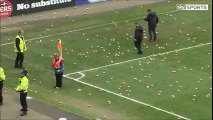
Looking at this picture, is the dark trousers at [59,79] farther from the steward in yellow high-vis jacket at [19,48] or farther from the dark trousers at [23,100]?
the steward in yellow high-vis jacket at [19,48]

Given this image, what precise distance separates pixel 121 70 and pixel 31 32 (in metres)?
8.77

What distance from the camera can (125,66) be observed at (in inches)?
1198

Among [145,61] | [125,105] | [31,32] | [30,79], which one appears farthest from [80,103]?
[31,32]

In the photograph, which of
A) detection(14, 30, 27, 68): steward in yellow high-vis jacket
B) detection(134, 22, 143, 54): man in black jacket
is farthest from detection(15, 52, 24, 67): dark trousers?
detection(134, 22, 143, 54): man in black jacket

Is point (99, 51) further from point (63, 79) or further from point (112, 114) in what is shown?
point (112, 114)

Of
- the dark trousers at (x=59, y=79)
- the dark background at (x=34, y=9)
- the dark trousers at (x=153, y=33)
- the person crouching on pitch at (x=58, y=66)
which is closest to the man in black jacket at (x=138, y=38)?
the dark trousers at (x=153, y=33)

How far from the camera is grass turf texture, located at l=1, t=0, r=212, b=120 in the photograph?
25159 millimetres

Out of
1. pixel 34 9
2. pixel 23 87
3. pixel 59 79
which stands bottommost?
pixel 59 79

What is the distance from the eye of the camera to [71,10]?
41.8m

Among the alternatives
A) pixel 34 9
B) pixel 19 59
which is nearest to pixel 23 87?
pixel 19 59

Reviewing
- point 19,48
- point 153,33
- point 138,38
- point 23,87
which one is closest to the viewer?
point 23,87

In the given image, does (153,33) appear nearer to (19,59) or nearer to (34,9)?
(19,59)

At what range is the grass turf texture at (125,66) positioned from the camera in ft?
82.5

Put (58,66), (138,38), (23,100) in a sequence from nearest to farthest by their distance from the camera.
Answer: (23,100) < (58,66) < (138,38)
